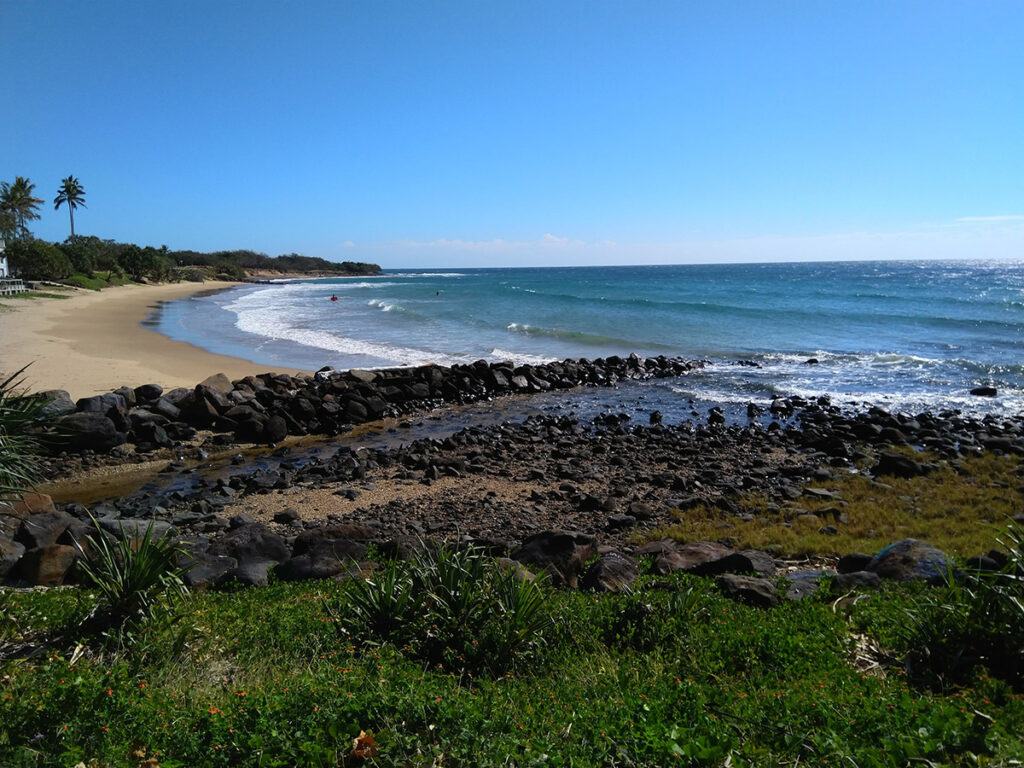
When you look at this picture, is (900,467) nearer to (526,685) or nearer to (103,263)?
(526,685)

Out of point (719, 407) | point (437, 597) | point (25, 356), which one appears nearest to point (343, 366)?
point (25, 356)

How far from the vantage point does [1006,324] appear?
3769 cm

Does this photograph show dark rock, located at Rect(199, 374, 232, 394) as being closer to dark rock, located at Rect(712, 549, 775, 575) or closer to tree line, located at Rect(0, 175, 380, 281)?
dark rock, located at Rect(712, 549, 775, 575)

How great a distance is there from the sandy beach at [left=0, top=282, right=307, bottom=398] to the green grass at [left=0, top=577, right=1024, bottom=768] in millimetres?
9042

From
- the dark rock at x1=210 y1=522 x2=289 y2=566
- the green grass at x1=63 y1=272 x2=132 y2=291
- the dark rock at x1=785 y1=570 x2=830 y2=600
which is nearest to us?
the dark rock at x1=785 y1=570 x2=830 y2=600

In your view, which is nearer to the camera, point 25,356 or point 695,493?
point 695,493

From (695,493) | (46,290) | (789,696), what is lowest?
(695,493)

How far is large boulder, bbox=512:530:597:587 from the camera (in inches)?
280

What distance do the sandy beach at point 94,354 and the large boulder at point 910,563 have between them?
1289cm

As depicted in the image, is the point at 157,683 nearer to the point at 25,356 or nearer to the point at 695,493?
the point at 695,493

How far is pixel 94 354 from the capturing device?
23062 mm

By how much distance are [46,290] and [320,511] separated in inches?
2046

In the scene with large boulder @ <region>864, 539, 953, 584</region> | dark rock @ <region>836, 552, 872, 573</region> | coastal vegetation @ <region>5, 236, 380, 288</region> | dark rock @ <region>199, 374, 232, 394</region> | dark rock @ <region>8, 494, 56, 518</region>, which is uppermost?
coastal vegetation @ <region>5, 236, 380, 288</region>

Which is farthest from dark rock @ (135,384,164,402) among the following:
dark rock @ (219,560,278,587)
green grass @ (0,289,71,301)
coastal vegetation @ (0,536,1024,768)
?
green grass @ (0,289,71,301)
